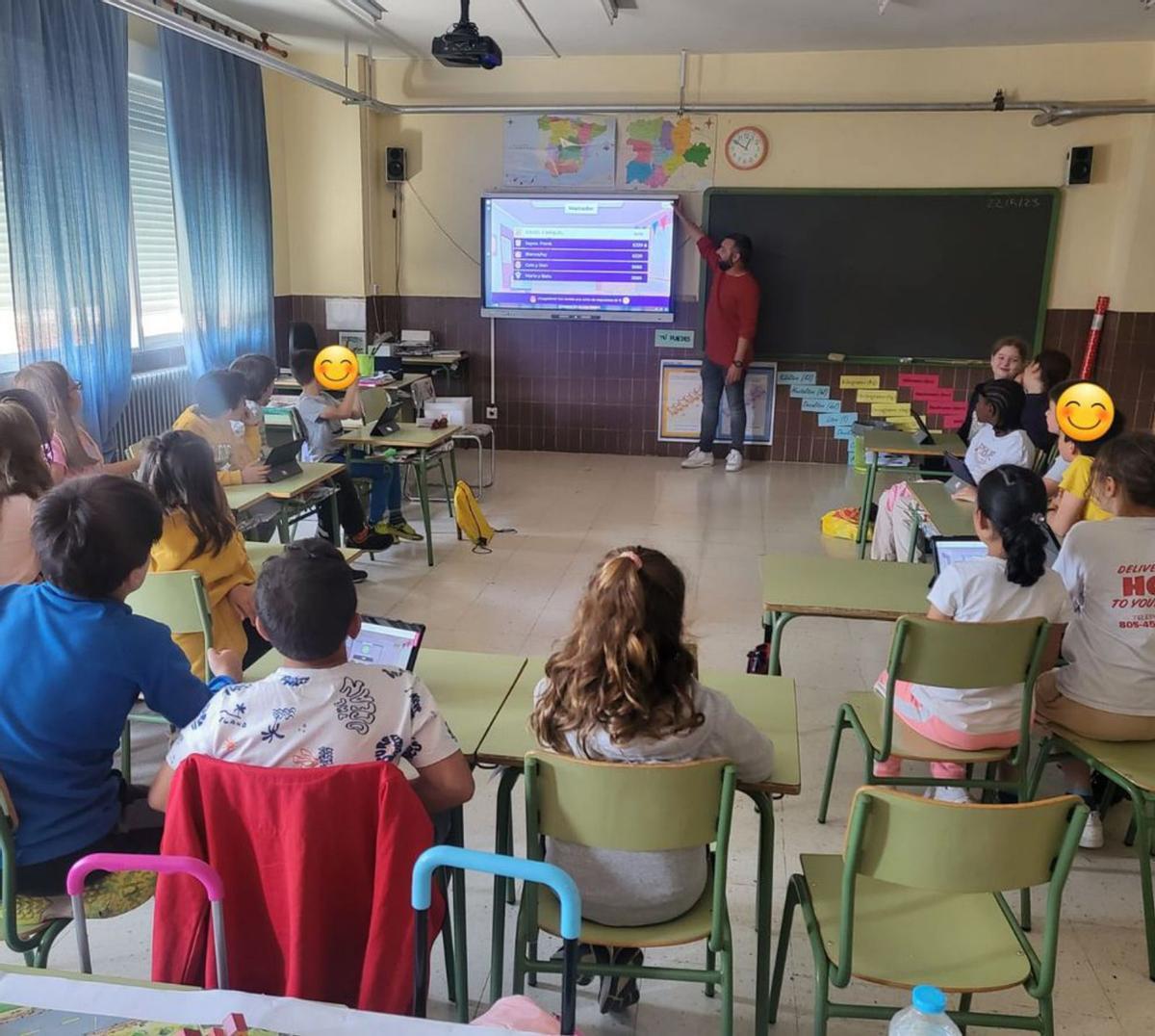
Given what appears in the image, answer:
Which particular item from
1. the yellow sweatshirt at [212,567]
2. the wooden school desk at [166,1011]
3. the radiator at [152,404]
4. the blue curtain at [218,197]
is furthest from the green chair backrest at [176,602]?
the blue curtain at [218,197]

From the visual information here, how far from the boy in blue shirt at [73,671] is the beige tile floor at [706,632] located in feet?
2.03

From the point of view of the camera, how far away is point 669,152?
24.9 ft

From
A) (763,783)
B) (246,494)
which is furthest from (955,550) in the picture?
(246,494)

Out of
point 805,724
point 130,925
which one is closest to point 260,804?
point 130,925

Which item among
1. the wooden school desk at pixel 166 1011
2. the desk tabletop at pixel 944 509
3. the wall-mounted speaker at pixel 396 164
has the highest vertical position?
the wall-mounted speaker at pixel 396 164

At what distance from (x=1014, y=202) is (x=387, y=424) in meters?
4.90

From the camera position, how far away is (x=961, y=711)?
2.56m

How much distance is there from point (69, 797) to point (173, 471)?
1.21 m

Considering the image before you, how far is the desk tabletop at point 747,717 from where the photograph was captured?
77.2 inches

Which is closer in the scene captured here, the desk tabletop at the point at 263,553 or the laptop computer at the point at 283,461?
the desk tabletop at the point at 263,553

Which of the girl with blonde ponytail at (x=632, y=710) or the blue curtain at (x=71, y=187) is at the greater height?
the blue curtain at (x=71, y=187)

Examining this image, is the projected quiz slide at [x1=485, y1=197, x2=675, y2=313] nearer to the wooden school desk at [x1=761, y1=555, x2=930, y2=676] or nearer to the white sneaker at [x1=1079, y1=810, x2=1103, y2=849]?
the wooden school desk at [x1=761, y1=555, x2=930, y2=676]

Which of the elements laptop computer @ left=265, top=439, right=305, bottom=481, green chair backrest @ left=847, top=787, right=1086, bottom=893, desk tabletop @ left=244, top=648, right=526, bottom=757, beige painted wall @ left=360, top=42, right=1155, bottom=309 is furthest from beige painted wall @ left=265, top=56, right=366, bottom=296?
green chair backrest @ left=847, top=787, right=1086, bottom=893

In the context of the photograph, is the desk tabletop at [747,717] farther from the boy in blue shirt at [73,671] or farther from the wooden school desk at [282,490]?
the wooden school desk at [282,490]
